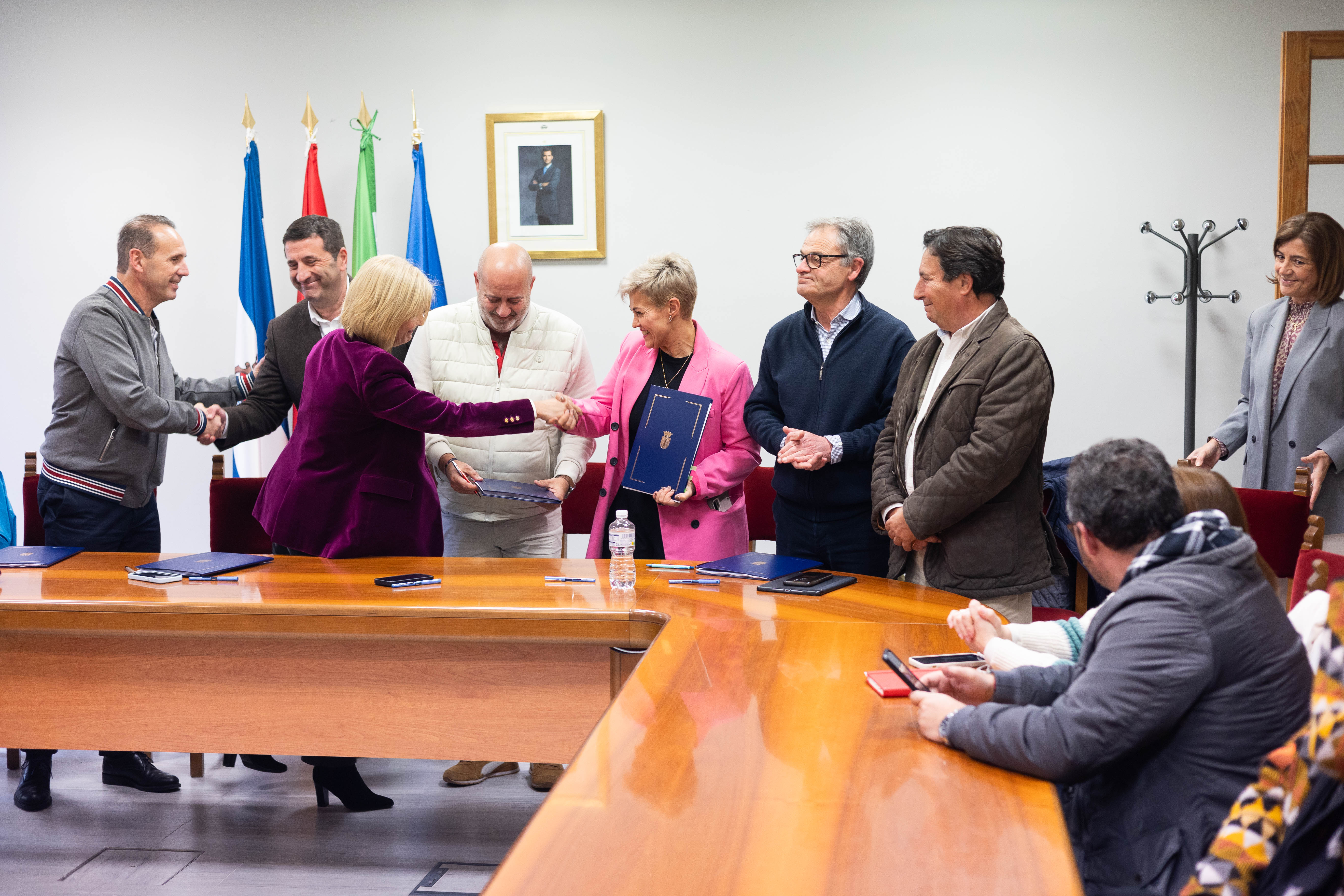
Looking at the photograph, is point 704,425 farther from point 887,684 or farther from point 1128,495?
point 1128,495

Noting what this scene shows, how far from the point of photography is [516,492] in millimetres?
2979

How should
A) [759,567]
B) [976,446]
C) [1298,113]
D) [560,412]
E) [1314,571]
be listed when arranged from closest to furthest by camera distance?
[1314,571]
[976,446]
[759,567]
[560,412]
[1298,113]

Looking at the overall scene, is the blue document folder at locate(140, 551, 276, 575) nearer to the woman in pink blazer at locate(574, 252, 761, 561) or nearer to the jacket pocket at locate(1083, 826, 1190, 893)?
the woman in pink blazer at locate(574, 252, 761, 561)

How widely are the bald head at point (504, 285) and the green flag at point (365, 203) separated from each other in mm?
1634

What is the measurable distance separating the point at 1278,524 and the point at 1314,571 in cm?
91

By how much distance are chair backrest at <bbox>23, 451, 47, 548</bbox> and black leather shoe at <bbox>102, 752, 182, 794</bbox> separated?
0.74 meters

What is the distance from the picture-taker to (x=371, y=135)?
187 inches

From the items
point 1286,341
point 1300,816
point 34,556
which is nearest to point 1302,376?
point 1286,341

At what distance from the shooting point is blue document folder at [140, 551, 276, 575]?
2.74 meters

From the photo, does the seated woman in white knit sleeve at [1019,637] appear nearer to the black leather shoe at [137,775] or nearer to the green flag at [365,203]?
the black leather shoe at [137,775]

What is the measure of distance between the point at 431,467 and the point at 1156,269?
330 cm

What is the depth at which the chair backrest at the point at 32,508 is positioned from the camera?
3.40 m

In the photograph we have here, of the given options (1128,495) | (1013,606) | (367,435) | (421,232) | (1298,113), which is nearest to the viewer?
(1128,495)

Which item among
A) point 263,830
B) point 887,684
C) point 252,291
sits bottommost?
point 263,830
